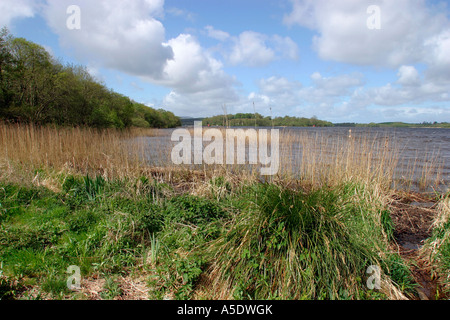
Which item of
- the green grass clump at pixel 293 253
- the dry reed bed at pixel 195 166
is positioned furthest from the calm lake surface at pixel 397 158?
the green grass clump at pixel 293 253

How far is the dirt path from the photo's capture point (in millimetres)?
2795

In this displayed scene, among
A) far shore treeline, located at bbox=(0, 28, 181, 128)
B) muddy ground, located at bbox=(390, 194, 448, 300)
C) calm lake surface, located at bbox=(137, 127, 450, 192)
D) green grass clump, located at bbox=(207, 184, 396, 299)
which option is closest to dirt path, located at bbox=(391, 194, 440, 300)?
muddy ground, located at bbox=(390, 194, 448, 300)

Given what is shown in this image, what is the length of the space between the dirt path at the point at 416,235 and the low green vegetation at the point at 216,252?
27 cm

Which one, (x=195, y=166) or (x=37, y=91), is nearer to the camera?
(x=195, y=166)

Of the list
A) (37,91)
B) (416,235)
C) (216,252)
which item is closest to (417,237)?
(416,235)

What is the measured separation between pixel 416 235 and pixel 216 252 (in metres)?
3.60

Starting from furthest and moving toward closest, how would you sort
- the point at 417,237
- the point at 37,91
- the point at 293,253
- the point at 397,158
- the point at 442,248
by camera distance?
the point at 37,91 → the point at 397,158 → the point at 417,237 → the point at 442,248 → the point at 293,253

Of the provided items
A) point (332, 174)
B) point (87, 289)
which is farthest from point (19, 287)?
point (332, 174)

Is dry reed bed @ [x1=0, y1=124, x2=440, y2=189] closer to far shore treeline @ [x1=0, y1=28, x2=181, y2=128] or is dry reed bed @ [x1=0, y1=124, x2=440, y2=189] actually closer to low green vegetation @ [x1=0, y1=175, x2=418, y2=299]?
low green vegetation @ [x1=0, y1=175, x2=418, y2=299]

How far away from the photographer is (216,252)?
2564 mm

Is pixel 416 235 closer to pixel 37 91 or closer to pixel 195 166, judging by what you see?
pixel 195 166

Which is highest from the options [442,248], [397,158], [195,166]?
[397,158]

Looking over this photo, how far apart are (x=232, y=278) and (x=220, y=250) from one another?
0.31 m
